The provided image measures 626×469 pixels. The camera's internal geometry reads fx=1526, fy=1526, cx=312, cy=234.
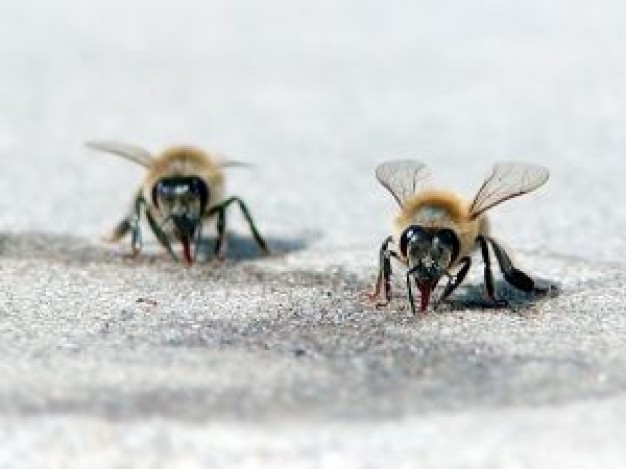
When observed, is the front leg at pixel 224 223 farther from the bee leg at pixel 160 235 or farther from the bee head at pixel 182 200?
the bee leg at pixel 160 235

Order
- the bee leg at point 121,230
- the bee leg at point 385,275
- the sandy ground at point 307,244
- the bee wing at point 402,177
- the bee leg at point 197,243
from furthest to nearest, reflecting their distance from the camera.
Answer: the bee leg at point 121,230, the bee leg at point 197,243, the bee wing at point 402,177, the bee leg at point 385,275, the sandy ground at point 307,244

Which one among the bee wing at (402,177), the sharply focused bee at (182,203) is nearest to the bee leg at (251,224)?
the sharply focused bee at (182,203)

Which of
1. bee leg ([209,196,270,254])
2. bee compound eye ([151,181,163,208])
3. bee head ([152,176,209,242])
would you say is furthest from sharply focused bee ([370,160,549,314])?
bee compound eye ([151,181,163,208])

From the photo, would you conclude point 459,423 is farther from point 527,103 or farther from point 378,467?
point 527,103

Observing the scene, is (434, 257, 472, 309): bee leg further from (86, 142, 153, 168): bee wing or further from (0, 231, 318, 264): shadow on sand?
(86, 142, 153, 168): bee wing

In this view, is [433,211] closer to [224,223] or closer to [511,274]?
[511,274]
